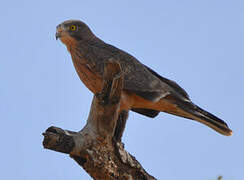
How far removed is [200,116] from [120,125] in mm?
1516

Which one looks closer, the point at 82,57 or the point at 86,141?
the point at 86,141

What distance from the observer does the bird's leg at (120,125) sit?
5164 mm

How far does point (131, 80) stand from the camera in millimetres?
6406

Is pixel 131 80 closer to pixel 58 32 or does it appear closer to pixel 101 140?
pixel 58 32

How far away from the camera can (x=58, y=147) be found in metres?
4.22

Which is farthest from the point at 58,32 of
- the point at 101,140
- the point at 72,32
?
the point at 101,140


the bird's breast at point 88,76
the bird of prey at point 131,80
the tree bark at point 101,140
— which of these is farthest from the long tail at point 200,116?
the tree bark at point 101,140

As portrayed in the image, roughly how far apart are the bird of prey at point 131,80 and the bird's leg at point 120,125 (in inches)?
3.4

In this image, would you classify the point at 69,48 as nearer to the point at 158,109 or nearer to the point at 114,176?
the point at 158,109

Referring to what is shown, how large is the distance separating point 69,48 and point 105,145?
289cm

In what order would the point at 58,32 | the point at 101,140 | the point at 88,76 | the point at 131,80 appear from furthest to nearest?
1. the point at 58,32
2. the point at 131,80
3. the point at 88,76
4. the point at 101,140

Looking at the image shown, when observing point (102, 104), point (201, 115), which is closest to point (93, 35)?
point (201, 115)

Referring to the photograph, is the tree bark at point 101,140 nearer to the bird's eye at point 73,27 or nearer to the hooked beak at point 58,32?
the hooked beak at point 58,32

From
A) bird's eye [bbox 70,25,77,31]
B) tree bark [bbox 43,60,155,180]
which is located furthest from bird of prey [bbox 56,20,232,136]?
tree bark [bbox 43,60,155,180]
